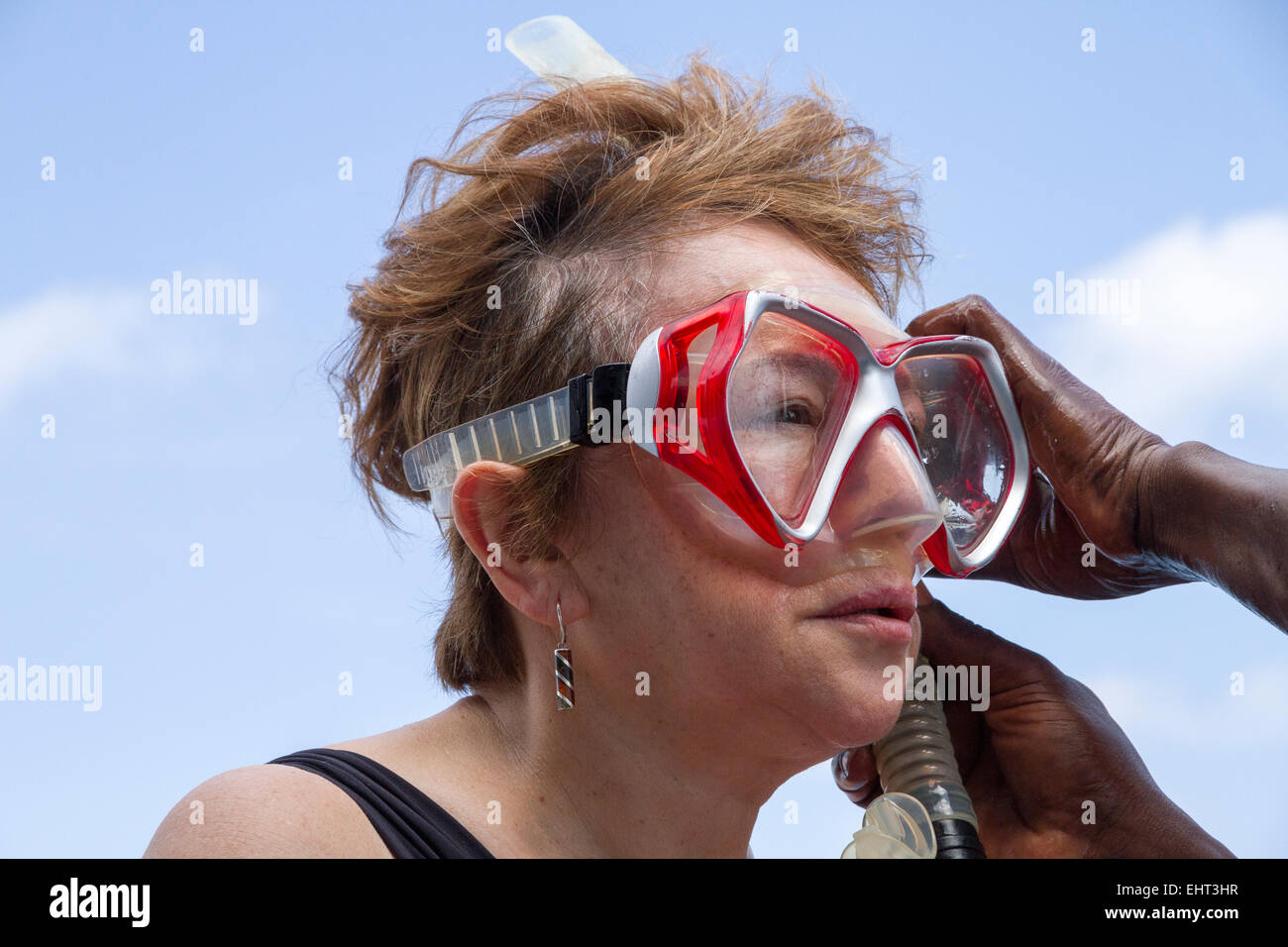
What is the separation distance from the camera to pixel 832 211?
2525 millimetres

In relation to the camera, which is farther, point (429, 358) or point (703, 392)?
point (429, 358)

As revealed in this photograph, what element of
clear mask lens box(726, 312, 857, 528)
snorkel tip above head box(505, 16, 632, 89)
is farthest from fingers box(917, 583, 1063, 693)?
Answer: snorkel tip above head box(505, 16, 632, 89)

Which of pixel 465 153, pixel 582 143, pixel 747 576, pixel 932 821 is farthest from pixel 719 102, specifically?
pixel 932 821

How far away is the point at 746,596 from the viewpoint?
2.06 meters

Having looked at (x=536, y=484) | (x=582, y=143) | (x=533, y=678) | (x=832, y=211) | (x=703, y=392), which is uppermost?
(x=582, y=143)

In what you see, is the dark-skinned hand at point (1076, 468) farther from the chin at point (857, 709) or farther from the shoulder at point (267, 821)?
the shoulder at point (267, 821)

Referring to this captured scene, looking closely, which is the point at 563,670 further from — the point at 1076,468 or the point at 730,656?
the point at 1076,468

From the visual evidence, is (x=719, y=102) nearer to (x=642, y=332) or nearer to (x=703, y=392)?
(x=642, y=332)

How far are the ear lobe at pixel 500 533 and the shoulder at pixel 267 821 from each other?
1.60 feet

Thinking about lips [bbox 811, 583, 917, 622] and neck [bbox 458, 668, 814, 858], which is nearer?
lips [bbox 811, 583, 917, 622]

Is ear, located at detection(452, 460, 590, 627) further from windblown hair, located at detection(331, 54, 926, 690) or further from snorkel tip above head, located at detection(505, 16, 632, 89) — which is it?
snorkel tip above head, located at detection(505, 16, 632, 89)

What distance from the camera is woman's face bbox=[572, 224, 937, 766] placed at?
2064 millimetres

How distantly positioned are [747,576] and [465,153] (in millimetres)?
1253

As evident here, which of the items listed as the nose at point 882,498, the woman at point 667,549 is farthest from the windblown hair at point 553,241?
the nose at point 882,498
